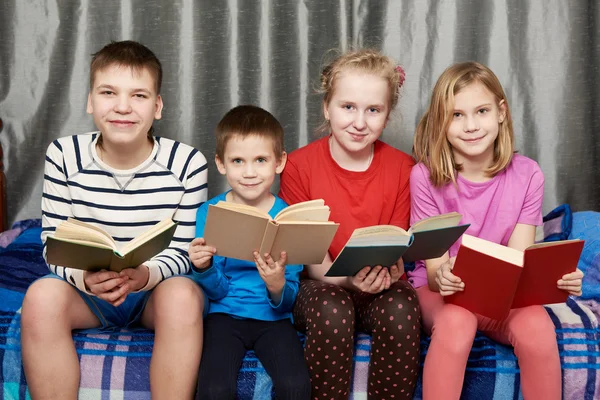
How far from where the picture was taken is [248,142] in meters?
1.73

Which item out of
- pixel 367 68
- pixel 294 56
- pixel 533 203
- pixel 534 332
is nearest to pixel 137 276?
pixel 367 68

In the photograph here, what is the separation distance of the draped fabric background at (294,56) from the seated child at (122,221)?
0.69 m

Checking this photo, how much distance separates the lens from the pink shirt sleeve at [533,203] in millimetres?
1848

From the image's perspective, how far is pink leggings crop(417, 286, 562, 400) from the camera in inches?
62.1

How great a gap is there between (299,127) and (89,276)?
114 centimetres

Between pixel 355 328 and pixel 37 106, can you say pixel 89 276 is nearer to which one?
Result: pixel 355 328

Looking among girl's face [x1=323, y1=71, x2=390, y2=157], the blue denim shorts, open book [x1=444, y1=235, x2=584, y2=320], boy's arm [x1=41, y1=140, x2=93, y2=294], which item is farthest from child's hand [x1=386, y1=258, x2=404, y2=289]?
boy's arm [x1=41, y1=140, x2=93, y2=294]

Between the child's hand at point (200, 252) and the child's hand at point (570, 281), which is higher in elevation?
the child's hand at point (200, 252)

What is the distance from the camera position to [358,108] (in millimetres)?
1816

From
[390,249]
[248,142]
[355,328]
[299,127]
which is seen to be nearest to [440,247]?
[390,249]

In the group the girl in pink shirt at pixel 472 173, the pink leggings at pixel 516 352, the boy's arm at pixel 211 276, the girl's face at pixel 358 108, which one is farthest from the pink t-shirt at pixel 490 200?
the boy's arm at pixel 211 276

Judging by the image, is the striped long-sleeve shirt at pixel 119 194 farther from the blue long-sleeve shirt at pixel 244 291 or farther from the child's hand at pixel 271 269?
the child's hand at pixel 271 269

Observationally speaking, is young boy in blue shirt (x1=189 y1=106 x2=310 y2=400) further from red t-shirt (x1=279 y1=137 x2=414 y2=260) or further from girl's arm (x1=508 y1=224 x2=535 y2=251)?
girl's arm (x1=508 y1=224 x2=535 y2=251)

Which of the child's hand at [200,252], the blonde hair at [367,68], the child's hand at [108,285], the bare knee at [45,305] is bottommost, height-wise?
the bare knee at [45,305]
